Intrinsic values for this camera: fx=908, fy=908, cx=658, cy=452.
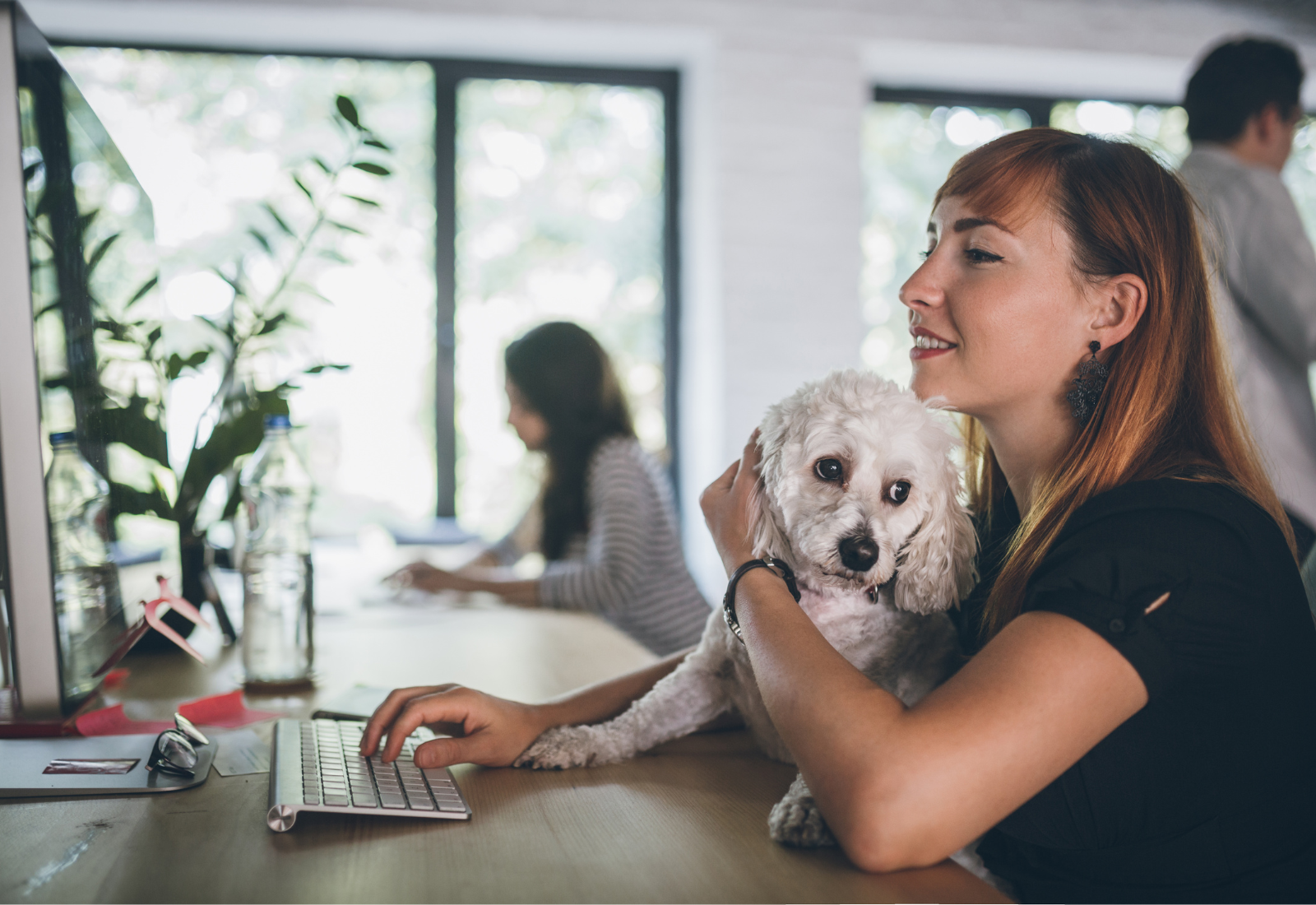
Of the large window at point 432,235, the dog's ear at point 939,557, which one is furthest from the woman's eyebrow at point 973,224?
the large window at point 432,235

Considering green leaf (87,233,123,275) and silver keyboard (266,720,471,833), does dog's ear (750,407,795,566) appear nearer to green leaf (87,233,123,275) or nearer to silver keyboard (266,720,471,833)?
silver keyboard (266,720,471,833)

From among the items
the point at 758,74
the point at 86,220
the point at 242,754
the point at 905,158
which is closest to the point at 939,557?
the point at 242,754

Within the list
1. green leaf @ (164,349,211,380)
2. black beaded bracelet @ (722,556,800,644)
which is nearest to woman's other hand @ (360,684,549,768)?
black beaded bracelet @ (722,556,800,644)

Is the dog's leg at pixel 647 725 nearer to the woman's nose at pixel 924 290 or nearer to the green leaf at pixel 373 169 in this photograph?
the woman's nose at pixel 924 290

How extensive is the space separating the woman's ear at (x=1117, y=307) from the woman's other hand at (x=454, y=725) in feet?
2.36

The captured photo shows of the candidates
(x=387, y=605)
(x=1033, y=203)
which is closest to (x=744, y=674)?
(x=1033, y=203)

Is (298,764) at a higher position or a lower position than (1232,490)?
lower

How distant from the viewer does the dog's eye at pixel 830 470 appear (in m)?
1.01

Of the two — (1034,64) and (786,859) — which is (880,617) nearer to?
(786,859)

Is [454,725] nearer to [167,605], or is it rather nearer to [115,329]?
[167,605]

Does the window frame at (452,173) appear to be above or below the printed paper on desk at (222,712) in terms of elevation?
above

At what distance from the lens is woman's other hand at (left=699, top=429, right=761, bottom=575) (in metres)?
0.93

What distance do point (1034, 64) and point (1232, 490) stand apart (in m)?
3.50

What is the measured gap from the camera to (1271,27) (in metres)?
3.78
